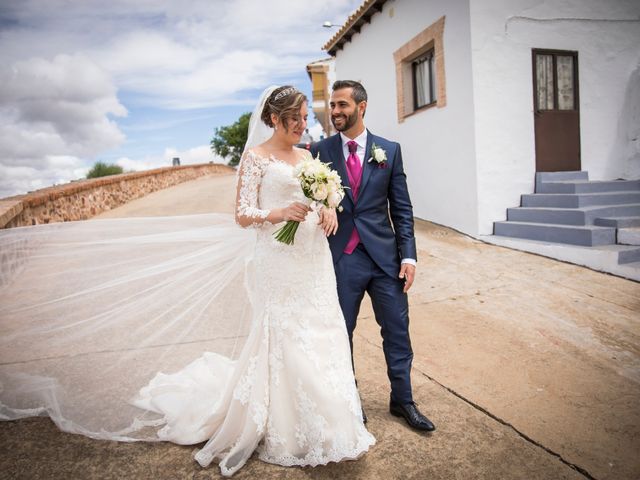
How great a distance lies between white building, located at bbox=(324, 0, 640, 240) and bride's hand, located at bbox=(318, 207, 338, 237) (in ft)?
19.4

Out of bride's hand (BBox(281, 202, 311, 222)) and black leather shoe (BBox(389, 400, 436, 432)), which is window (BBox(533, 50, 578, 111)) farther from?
bride's hand (BBox(281, 202, 311, 222))

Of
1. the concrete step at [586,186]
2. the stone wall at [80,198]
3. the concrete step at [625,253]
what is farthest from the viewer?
the concrete step at [586,186]

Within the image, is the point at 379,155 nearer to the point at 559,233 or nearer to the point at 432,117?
the point at 559,233

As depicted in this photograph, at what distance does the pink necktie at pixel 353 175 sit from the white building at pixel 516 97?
216 inches

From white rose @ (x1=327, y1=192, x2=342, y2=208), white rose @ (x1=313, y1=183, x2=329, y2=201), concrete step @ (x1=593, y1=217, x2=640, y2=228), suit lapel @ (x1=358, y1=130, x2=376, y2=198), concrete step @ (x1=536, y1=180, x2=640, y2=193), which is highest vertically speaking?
suit lapel @ (x1=358, y1=130, x2=376, y2=198)

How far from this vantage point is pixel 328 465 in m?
2.42

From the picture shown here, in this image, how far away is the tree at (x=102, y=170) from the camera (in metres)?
18.7

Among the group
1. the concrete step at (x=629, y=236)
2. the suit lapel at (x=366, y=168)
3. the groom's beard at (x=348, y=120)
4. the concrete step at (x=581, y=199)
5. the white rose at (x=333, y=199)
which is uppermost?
the groom's beard at (x=348, y=120)

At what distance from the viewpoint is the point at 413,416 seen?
2.71 meters

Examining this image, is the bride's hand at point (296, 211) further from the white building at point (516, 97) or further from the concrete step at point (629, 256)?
the white building at point (516, 97)

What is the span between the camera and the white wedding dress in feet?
8.07

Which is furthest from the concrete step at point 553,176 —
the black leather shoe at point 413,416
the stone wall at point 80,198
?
the stone wall at point 80,198

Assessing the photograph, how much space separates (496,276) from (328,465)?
171 inches

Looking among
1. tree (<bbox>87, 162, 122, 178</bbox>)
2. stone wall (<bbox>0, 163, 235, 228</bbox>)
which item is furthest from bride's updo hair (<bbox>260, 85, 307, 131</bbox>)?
tree (<bbox>87, 162, 122, 178</bbox>)
